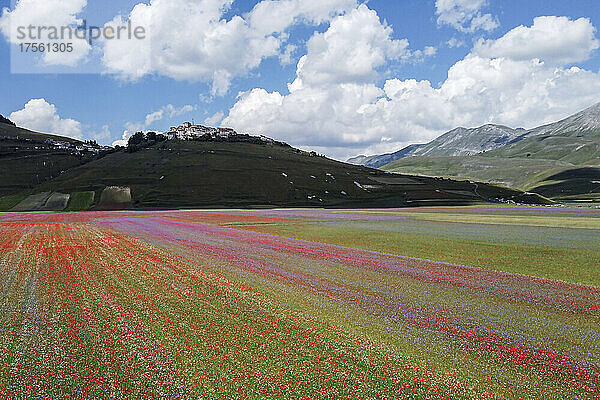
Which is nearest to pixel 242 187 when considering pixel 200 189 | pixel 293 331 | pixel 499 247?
pixel 200 189

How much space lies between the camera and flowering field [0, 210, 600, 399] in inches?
476

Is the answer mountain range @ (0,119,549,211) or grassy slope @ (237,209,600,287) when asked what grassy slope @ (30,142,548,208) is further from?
grassy slope @ (237,209,600,287)

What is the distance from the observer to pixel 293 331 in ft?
53.8

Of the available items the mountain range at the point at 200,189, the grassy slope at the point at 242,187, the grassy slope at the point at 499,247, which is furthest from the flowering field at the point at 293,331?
the grassy slope at the point at 242,187

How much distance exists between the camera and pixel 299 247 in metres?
39.6

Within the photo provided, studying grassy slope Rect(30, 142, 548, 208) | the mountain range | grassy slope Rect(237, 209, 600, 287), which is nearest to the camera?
grassy slope Rect(237, 209, 600, 287)

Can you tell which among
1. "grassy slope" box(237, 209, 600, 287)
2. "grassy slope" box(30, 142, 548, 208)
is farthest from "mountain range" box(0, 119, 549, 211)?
"grassy slope" box(237, 209, 600, 287)

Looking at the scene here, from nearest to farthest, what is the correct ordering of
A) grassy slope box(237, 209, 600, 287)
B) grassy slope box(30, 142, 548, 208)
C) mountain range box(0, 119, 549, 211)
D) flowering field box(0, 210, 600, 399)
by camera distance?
flowering field box(0, 210, 600, 399) < grassy slope box(237, 209, 600, 287) < mountain range box(0, 119, 549, 211) < grassy slope box(30, 142, 548, 208)

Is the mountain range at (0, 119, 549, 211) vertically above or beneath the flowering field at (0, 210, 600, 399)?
above

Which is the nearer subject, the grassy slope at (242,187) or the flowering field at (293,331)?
the flowering field at (293,331)

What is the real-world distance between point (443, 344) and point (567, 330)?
17.9 ft

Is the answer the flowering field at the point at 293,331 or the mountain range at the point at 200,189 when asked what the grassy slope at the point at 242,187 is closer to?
the mountain range at the point at 200,189

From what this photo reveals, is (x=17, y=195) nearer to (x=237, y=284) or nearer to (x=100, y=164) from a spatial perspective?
(x=100, y=164)

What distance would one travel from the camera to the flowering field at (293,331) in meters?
12.1
